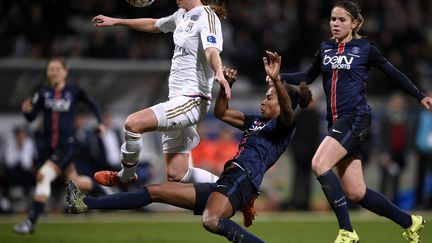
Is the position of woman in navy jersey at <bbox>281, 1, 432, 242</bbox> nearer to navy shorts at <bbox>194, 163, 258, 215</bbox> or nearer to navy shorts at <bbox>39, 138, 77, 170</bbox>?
navy shorts at <bbox>194, 163, 258, 215</bbox>

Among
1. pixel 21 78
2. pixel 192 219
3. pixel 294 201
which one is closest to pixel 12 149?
pixel 21 78

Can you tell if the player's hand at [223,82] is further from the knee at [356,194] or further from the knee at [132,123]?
the knee at [356,194]

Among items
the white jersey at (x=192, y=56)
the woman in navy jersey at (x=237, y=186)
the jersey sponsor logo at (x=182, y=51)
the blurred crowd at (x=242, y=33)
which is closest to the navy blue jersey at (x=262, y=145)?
the woman in navy jersey at (x=237, y=186)

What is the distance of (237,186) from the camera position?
277 inches

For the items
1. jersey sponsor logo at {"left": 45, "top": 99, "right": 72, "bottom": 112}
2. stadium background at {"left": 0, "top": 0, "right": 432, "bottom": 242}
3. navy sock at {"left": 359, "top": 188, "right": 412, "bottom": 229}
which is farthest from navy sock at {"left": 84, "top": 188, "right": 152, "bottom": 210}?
stadium background at {"left": 0, "top": 0, "right": 432, "bottom": 242}

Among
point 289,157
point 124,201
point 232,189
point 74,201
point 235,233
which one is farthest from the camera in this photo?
point 289,157

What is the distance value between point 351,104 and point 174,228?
14.4 feet

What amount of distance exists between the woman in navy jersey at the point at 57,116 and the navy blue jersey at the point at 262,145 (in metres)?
3.78

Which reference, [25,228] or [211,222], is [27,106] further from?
[211,222]

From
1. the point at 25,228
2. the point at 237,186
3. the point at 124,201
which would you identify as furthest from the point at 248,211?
the point at 25,228

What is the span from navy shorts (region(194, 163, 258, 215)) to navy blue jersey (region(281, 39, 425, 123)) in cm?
144

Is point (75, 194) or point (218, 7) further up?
point (218, 7)

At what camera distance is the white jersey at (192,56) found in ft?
25.6

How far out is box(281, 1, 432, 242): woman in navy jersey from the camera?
7922 mm
